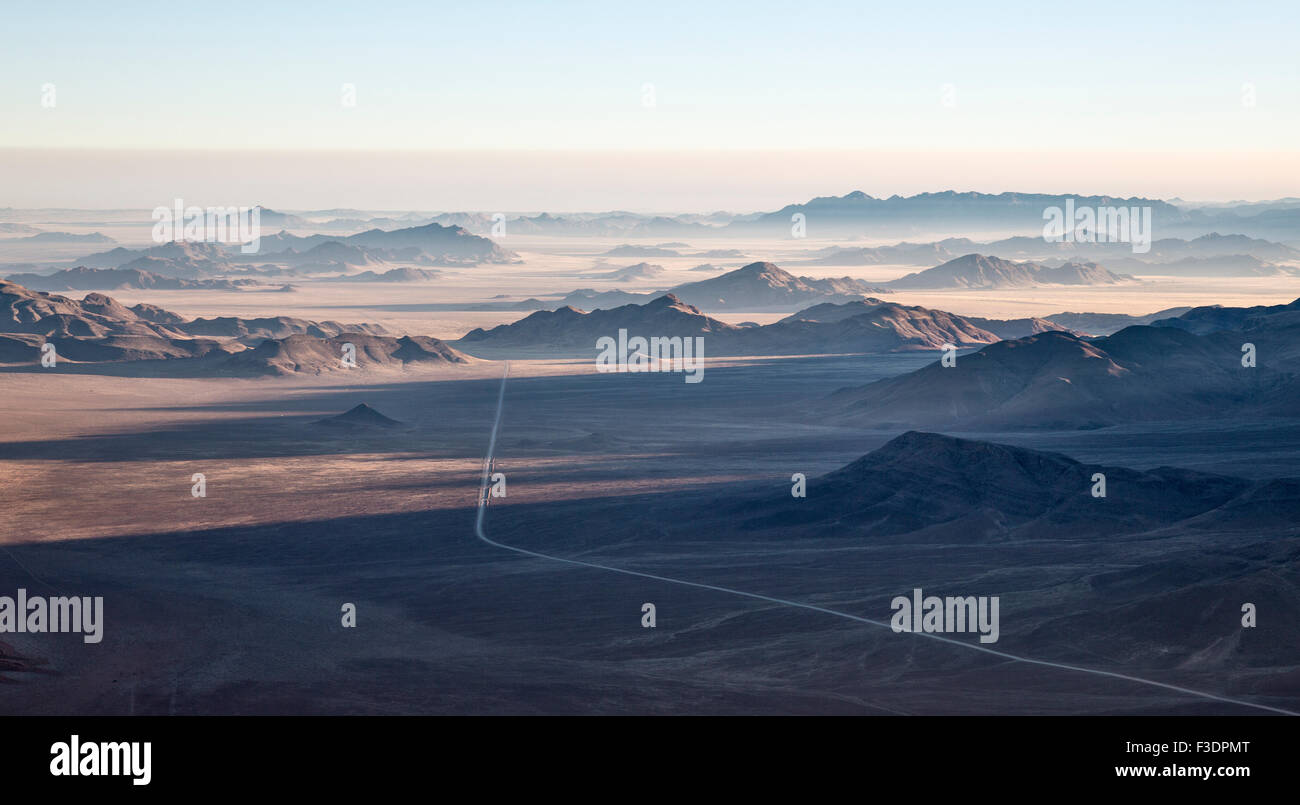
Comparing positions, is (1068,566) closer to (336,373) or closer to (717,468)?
(717,468)

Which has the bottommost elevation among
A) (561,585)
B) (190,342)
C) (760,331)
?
(561,585)

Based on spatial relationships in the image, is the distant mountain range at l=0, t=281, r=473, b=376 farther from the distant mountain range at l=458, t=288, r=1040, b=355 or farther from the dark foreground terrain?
the dark foreground terrain

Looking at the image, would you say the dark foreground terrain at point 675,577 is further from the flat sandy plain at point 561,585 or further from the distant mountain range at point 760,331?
the distant mountain range at point 760,331

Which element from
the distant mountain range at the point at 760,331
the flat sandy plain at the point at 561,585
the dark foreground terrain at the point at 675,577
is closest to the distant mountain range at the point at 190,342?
the distant mountain range at the point at 760,331

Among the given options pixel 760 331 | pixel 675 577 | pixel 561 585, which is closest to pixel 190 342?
pixel 760 331

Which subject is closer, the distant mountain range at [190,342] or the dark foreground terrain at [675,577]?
the dark foreground terrain at [675,577]

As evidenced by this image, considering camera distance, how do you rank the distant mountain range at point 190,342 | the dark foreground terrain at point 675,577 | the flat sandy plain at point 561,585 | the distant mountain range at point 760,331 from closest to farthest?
the flat sandy plain at point 561,585, the dark foreground terrain at point 675,577, the distant mountain range at point 190,342, the distant mountain range at point 760,331

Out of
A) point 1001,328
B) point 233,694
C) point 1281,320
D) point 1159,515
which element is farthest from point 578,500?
point 1001,328

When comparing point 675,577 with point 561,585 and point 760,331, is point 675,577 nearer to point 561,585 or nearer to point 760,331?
point 561,585
